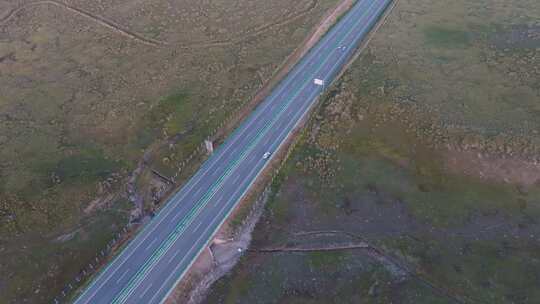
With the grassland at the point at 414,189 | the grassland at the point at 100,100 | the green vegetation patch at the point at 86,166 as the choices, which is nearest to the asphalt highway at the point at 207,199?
the grassland at the point at 414,189

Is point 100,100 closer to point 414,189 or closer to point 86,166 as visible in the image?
point 86,166

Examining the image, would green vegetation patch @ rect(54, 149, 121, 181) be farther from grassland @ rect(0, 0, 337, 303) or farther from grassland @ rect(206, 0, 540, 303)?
grassland @ rect(206, 0, 540, 303)

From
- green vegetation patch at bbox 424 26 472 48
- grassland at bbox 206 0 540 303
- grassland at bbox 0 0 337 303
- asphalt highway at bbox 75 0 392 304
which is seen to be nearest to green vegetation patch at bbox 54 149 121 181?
grassland at bbox 0 0 337 303

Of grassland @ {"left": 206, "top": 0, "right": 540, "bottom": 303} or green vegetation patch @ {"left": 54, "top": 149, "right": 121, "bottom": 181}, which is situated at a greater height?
green vegetation patch @ {"left": 54, "top": 149, "right": 121, "bottom": 181}

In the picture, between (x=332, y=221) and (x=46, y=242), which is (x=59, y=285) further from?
(x=332, y=221)

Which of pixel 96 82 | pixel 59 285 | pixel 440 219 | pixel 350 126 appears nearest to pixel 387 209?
pixel 440 219

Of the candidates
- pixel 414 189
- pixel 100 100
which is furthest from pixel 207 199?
pixel 100 100

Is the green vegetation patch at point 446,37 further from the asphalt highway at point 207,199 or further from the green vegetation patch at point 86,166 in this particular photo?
the green vegetation patch at point 86,166
